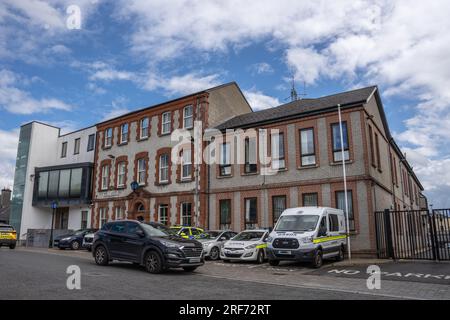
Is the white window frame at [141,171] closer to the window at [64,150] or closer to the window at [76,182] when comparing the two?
the window at [76,182]

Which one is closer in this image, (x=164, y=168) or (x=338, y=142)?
(x=338, y=142)

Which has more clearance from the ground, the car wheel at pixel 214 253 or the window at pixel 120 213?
the window at pixel 120 213

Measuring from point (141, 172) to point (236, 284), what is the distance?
67.2 ft

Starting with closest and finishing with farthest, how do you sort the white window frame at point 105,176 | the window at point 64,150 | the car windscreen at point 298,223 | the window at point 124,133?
the car windscreen at point 298,223
the window at point 124,133
the white window frame at point 105,176
the window at point 64,150

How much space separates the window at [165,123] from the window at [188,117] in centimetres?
158

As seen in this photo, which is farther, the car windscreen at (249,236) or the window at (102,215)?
the window at (102,215)

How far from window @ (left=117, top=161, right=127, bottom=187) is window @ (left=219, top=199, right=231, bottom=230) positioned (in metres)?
10.1

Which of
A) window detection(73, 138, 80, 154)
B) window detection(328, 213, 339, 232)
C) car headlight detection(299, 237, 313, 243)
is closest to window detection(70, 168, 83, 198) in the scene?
window detection(73, 138, 80, 154)

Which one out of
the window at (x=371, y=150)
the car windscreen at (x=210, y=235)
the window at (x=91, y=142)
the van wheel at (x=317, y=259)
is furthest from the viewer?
the window at (x=91, y=142)

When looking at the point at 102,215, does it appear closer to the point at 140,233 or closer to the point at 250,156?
the point at 250,156

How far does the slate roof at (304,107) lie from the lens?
21095 millimetres

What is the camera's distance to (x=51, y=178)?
119ft

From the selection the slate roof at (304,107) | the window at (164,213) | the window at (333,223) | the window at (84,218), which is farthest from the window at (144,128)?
the window at (333,223)

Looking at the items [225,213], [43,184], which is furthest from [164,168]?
[43,184]
